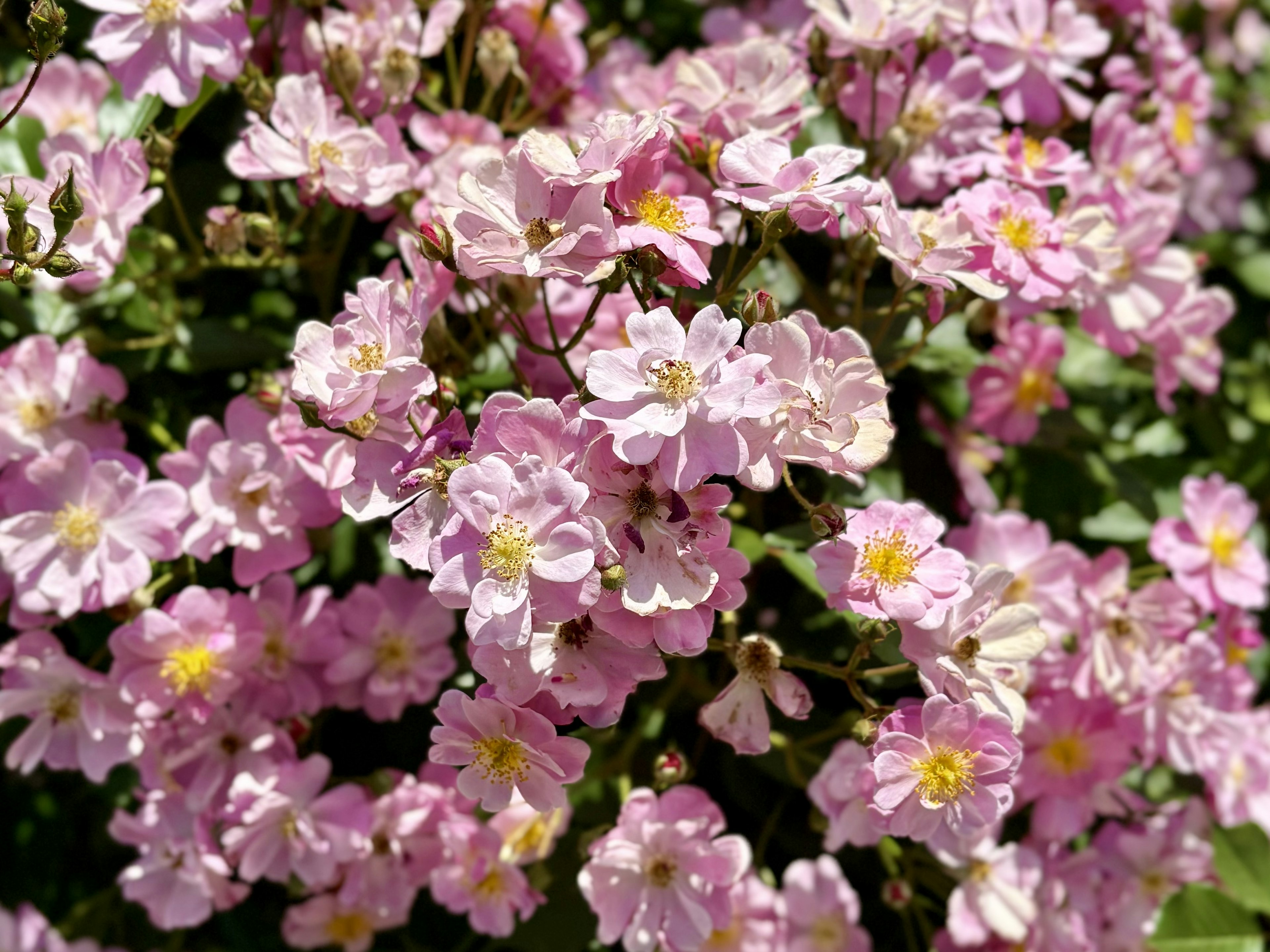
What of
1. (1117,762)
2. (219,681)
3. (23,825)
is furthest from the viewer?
(23,825)

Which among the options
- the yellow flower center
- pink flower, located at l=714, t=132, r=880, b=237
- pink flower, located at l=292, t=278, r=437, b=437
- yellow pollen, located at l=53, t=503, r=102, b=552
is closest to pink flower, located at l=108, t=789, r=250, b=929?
yellow pollen, located at l=53, t=503, r=102, b=552

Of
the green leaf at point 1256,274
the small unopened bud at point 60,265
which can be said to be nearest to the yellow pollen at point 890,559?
the small unopened bud at point 60,265

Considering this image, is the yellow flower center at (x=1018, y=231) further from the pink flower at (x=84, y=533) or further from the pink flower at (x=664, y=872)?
the pink flower at (x=84, y=533)

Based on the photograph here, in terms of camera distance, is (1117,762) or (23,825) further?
(23,825)

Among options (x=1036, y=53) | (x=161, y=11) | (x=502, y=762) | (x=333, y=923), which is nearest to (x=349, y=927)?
(x=333, y=923)

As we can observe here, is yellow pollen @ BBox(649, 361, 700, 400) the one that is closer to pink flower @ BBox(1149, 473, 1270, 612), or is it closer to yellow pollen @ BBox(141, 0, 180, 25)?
yellow pollen @ BBox(141, 0, 180, 25)

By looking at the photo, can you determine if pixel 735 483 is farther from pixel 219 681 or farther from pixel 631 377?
pixel 219 681

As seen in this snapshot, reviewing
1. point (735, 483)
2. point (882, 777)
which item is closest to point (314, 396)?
point (735, 483)
